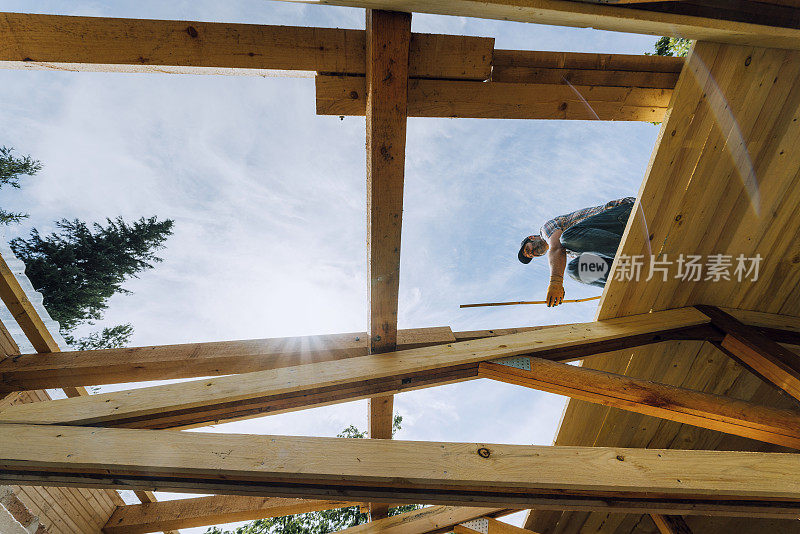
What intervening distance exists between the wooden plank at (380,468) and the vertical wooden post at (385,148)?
2.39ft

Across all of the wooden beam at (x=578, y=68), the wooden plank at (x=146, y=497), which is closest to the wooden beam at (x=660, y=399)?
the wooden beam at (x=578, y=68)

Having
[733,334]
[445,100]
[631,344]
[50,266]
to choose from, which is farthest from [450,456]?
[50,266]

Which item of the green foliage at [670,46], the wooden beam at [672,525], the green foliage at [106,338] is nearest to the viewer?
the wooden beam at [672,525]

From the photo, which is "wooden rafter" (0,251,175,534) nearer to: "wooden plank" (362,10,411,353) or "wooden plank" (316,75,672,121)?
"wooden plank" (362,10,411,353)

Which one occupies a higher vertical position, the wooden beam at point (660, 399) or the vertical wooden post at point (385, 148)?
the vertical wooden post at point (385, 148)

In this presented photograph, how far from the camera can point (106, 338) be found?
541cm

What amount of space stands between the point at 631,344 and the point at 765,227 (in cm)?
110

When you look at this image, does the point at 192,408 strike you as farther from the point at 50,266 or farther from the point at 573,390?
the point at 50,266

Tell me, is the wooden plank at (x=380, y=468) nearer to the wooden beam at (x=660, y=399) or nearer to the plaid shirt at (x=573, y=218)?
the wooden beam at (x=660, y=399)

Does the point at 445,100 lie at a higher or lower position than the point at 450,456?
higher

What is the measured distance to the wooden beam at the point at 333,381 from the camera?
1.61m

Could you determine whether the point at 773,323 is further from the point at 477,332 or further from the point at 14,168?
the point at 14,168

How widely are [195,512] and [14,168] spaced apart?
5488 mm

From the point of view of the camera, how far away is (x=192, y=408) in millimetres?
1723
